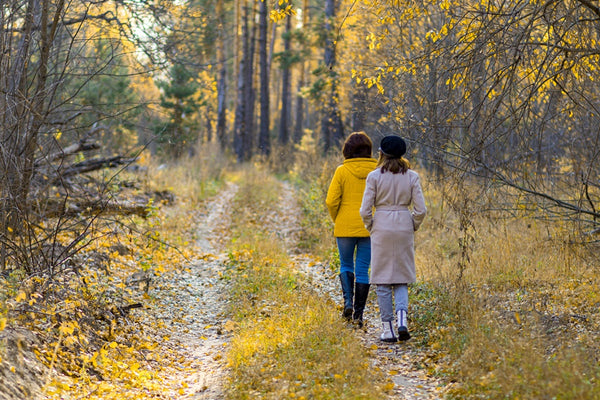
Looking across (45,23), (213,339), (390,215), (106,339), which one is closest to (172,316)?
(213,339)

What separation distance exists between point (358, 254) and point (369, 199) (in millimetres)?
860

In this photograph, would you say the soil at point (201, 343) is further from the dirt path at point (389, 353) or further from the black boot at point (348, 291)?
the black boot at point (348, 291)

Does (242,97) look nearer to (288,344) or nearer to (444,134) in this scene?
(444,134)

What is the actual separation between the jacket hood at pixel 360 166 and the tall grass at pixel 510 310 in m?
0.69

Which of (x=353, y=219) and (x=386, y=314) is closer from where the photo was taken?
(x=386, y=314)

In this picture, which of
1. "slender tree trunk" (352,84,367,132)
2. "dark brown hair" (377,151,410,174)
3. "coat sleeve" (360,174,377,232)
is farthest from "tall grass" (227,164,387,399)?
"slender tree trunk" (352,84,367,132)

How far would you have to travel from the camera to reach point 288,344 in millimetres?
5398

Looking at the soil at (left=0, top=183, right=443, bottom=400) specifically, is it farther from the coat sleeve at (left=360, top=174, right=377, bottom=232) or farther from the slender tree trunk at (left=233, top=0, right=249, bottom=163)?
the slender tree trunk at (left=233, top=0, right=249, bottom=163)

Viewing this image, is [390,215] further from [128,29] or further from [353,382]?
[128,29]

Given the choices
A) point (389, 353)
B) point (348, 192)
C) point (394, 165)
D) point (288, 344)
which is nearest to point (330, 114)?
point (348, 192)

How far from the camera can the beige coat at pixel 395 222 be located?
5832mm

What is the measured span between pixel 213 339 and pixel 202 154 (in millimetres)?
15668

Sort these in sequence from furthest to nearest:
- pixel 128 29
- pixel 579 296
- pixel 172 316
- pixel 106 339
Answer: pixel 128 29, pixel 172 316, pixel 579 296, pixel 106 339

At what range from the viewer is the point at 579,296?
626 cm
